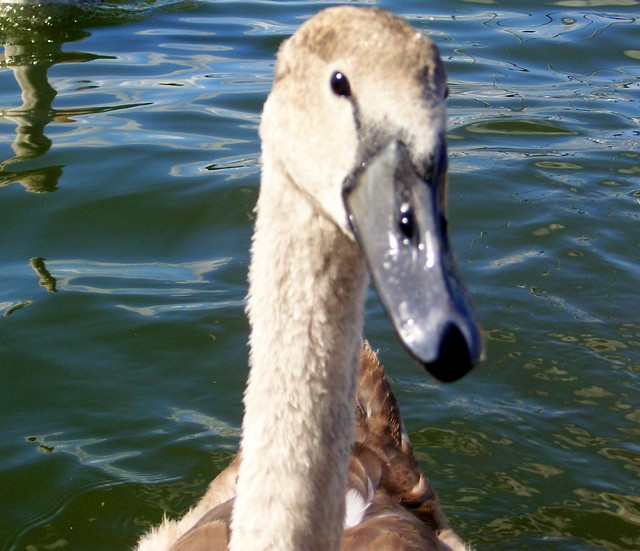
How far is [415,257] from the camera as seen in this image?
2.64m

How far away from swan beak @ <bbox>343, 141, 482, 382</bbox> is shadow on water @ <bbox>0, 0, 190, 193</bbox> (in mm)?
5451

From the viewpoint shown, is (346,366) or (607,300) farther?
(607,300)

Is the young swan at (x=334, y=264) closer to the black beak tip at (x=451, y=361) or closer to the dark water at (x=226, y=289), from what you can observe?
the black beak tip at (x=451, y=361)

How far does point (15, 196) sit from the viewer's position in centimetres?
772

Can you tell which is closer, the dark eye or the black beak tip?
the black beak tip

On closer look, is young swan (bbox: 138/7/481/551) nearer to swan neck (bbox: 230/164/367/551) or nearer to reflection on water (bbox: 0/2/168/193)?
swan neck (bbox: 230/164/367/551)

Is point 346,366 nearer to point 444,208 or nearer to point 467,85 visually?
point 444,208

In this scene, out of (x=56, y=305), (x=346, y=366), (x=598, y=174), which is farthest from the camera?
(x=598, y=174)

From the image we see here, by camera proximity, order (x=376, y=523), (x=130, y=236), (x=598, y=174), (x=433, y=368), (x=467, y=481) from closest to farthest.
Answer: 1. (x=433, y=368)
2. (x=376, y=523)
3. (x=467, y=481)
4. (x=130, y=236)
5. (x=598, y=174)

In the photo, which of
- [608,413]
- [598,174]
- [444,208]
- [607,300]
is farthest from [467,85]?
[444,208]

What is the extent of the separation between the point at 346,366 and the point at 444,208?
751 millimetres

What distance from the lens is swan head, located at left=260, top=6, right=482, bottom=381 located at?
2541 millimetres

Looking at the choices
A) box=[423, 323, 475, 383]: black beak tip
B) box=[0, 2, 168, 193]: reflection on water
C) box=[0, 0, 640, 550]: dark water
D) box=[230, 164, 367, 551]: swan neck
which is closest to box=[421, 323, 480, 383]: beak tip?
box=[423, 323, 475, 383]: black beak tip

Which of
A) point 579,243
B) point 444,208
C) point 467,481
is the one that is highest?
point 444,208
